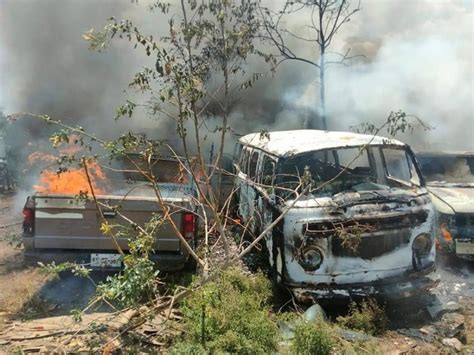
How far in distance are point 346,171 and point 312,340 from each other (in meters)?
2.34

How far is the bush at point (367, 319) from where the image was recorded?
4215 millimetres

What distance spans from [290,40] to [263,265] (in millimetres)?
9831

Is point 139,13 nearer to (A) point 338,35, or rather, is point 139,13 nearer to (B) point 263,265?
(A) point 338,35

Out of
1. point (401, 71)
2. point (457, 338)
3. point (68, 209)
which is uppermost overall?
point (401, 71)

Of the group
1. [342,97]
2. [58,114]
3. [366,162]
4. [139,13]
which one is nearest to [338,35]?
[342,97]

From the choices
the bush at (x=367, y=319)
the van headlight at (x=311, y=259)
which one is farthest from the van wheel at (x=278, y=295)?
the bush at (x=367, y=319)

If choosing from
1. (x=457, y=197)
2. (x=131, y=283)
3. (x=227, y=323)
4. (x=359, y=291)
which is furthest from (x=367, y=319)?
(x=457, y=197)

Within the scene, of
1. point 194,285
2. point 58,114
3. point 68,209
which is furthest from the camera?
point 58,114

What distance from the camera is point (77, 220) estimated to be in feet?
16.1

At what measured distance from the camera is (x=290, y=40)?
44.6 ft

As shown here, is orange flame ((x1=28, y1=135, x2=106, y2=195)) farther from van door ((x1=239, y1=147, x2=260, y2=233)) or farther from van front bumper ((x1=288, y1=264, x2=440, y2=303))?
van front bumper ((x1=288, y1=264, x2=440, y2=303))

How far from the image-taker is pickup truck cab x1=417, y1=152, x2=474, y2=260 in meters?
5.79

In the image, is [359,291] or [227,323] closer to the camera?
[227,323]

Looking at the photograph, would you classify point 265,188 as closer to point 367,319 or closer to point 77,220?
point 367,319
